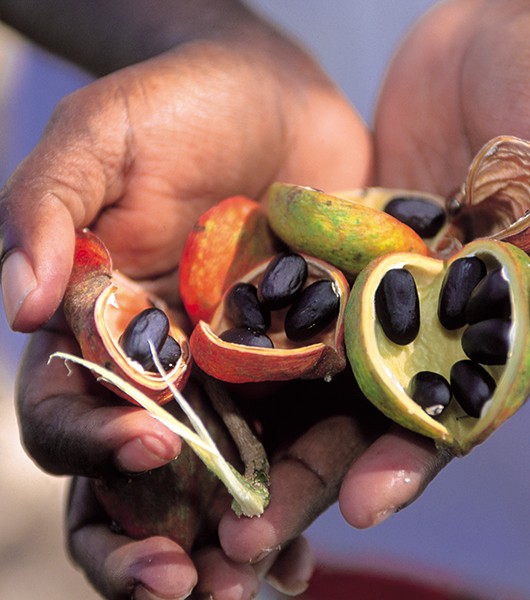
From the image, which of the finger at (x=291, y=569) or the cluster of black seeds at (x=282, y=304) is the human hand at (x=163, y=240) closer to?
the finger at (x=291, y=569)

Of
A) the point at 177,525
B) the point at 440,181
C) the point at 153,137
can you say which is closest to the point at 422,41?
the point at 440,181

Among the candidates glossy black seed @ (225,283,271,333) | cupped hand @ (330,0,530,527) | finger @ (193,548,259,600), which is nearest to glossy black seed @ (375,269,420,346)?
glossy black seed @ (225,283,271,333)

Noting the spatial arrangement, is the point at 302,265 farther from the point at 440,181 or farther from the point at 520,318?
the point at 440,181

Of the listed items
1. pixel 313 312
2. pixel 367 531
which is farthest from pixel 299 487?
pixel 367 531

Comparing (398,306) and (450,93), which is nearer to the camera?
(398,306)

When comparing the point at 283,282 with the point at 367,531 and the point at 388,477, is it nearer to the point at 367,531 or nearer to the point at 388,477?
the point at 388,477

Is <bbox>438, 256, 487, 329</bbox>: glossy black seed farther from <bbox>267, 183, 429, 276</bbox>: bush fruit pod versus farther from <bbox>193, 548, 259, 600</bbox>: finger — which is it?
<bbox>193, 548, 259, 600</bbox>: finger

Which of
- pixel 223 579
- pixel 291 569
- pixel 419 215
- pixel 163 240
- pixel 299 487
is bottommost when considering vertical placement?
pixel 291 569

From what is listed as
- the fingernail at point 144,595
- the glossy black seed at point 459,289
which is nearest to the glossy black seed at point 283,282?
the glossy black seed at point 459,289
